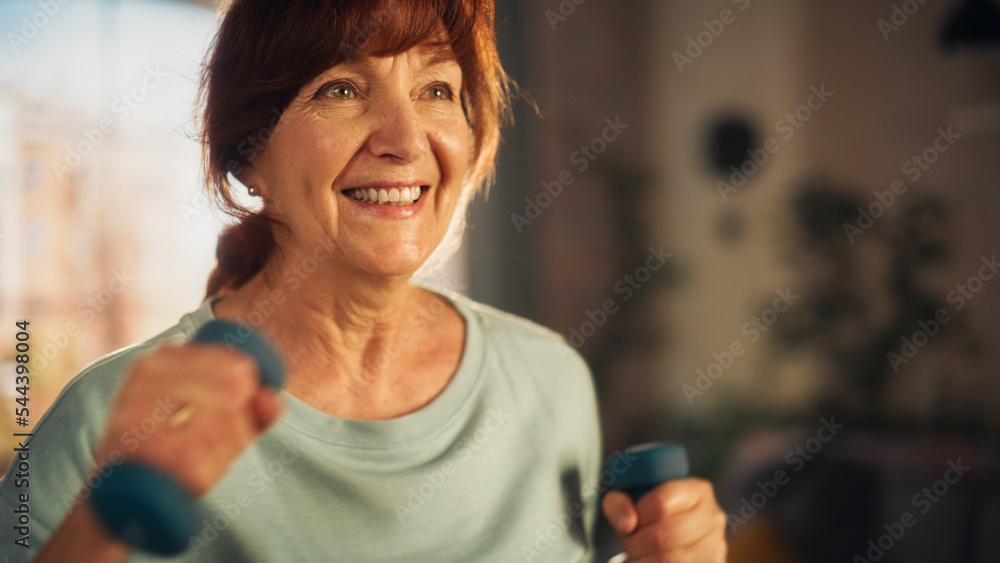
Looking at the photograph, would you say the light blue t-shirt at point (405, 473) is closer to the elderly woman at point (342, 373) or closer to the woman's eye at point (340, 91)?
the elderly woman at point (342, 373)

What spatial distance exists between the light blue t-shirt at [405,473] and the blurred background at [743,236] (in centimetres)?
49

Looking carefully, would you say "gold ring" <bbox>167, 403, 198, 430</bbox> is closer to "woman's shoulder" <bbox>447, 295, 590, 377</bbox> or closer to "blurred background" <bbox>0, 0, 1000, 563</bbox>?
"woman's shoulder" <bbox>447, 295, 590, 377</bbox>

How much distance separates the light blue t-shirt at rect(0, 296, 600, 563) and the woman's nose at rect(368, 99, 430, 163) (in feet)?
0.72

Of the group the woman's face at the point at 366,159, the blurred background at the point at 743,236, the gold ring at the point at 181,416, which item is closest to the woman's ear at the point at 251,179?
the woman's face at the point at 366,159

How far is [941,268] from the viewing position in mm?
1909

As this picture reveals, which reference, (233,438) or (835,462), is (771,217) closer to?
(835,462)

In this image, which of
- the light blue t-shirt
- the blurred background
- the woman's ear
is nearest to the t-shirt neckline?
the light blue t-shirt

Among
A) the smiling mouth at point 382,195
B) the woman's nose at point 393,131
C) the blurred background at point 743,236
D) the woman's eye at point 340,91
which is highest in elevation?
the woman's eye at point 340,91

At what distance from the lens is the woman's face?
0.63 metres

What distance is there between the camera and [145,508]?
480 millimetres

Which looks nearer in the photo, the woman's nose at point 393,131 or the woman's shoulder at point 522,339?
the woman's nose at point 393,131

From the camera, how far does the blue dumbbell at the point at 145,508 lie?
480mm

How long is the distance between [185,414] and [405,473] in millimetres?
222

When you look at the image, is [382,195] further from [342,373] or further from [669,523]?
[669,523]
